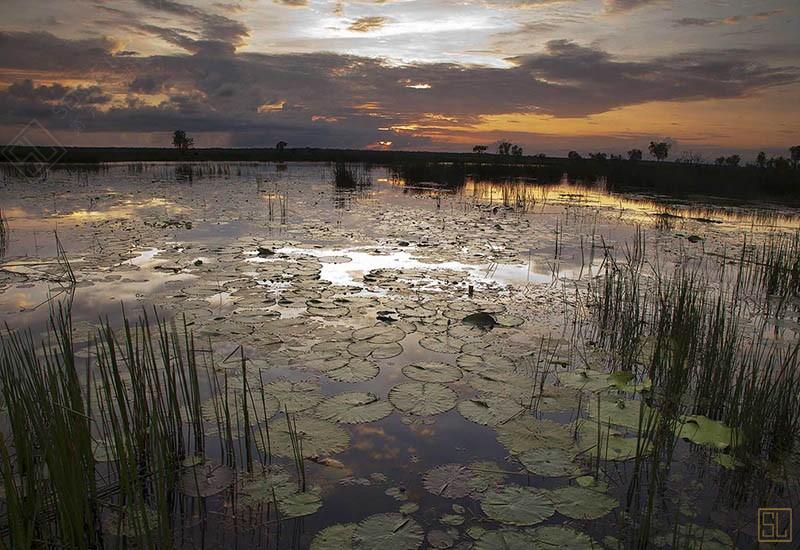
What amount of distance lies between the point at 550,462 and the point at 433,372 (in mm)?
1363

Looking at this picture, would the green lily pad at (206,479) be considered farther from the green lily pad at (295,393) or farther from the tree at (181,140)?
the tree at (181,140)

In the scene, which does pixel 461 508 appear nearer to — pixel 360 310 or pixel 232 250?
pixel 360 310

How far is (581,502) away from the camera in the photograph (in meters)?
2.67

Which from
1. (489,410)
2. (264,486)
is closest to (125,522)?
(264,486)

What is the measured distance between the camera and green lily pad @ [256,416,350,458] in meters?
3.08

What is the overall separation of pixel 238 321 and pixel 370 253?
12.9 feet

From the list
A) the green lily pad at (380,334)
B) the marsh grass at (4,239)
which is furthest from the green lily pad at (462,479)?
the marsh grass at (4,239)

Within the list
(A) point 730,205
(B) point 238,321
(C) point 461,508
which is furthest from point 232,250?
(A) point 730,205

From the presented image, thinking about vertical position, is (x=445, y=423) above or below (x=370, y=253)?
below

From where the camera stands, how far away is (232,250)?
8.71m

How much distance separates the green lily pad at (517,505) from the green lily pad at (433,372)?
135 cm

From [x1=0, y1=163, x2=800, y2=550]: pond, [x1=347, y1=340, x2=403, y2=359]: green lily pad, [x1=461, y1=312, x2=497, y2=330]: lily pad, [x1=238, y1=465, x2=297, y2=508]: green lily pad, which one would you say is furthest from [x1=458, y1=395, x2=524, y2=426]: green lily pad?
[x1=461, y1=312, x2=497, y2=330]: lily pad

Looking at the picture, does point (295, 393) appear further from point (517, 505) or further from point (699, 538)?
point (699, 538)

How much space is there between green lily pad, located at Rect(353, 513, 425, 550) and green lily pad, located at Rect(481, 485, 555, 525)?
1.39 ft
